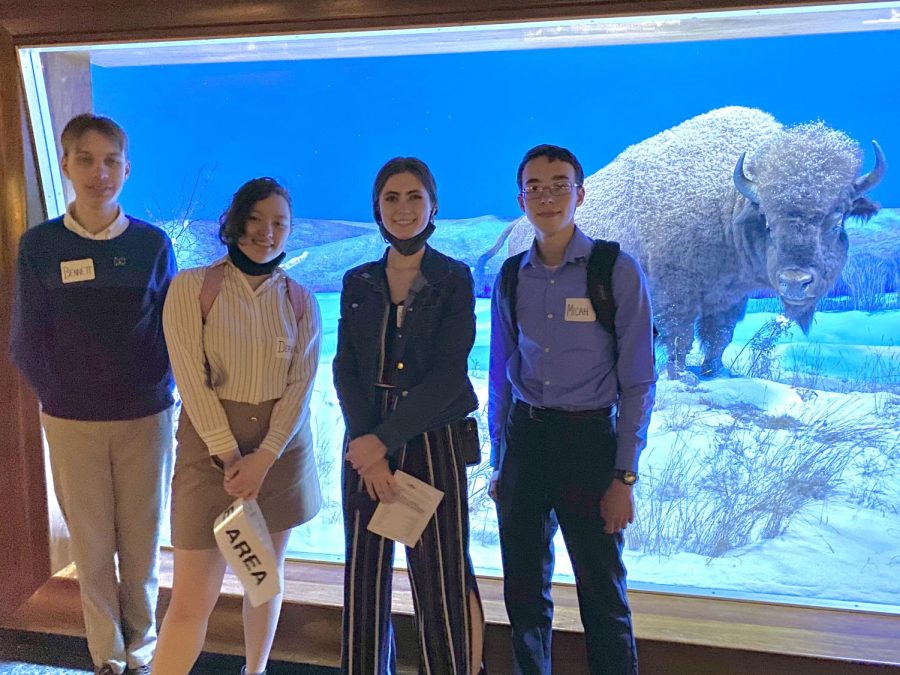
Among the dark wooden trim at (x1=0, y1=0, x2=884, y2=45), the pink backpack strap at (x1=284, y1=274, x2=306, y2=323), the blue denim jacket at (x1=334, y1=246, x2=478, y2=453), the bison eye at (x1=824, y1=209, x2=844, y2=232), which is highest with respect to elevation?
the dark wooden trim at (x1=0, y1=0, x2=884, y2=45)

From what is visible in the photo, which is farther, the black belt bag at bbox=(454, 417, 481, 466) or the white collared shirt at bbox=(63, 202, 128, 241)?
the white collared shirt at bbox=(63, 202, 128, 241)

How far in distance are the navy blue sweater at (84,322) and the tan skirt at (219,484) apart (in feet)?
0.99

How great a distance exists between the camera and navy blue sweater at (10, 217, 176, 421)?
1.72 metres

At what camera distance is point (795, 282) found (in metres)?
2.04

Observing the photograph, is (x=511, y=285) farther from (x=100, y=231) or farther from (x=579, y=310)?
(x=100, y=231)

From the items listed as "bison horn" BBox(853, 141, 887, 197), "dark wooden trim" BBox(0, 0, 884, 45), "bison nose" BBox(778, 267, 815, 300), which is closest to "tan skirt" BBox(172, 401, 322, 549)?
"dark wooden trim" BBox(0, 0, 884, 45)

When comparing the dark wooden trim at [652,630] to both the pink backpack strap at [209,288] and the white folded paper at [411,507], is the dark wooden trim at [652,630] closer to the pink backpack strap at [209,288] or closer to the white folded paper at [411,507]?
the white folded paper at [411,507]

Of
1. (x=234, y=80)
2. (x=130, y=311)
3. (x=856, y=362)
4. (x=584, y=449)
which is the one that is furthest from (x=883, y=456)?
(x=234, y=80)

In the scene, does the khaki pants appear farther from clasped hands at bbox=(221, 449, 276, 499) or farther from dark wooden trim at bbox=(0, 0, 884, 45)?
dark wooden trim at bbox=(0, 0, 884, 45)

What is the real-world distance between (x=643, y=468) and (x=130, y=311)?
1829mm

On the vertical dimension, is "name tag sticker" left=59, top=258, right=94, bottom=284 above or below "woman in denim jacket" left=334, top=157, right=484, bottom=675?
above

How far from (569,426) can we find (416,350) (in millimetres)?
433

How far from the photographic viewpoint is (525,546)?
5.24 ft

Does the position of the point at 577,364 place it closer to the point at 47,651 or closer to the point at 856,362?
the point at 856,362
